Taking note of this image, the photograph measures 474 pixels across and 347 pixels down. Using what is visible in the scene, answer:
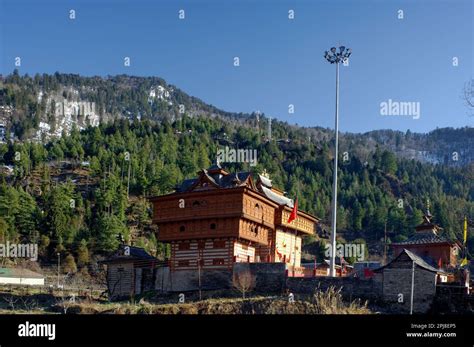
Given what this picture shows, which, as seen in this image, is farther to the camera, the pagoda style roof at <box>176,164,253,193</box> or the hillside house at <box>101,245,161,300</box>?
the hillside house at <box>101,245,161,300</box>

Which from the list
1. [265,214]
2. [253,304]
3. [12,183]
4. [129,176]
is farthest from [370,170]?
[253,304]

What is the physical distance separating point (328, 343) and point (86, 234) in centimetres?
6785

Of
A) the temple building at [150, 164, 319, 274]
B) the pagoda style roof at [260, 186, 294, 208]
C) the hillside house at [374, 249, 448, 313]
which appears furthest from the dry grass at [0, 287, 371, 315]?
the pagoda style roof at [260, 186, 294, 208]

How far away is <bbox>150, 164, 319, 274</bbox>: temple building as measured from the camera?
41.8 metres

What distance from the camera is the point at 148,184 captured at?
3752 inches

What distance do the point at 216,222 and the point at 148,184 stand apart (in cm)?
5427

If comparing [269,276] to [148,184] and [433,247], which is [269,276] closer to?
[433,247]

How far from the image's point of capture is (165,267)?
146 feet

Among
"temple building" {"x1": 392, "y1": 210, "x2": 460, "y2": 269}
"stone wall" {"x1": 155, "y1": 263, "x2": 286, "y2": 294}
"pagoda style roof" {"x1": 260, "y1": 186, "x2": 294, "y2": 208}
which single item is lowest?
"stone wall" {"x1": 155, "y1": 263, "x2": 286, "y2": 294}

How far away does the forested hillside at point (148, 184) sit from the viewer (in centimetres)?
7650

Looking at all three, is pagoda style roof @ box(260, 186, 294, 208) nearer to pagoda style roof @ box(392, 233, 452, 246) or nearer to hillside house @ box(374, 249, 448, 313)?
pagoda style roof @ box(392, 233, 452, 246)

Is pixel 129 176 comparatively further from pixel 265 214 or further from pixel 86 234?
pixel 265 214

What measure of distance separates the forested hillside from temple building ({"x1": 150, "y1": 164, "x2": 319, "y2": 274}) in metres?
28.4

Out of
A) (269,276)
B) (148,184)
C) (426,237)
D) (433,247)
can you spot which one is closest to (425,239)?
(426,237)
